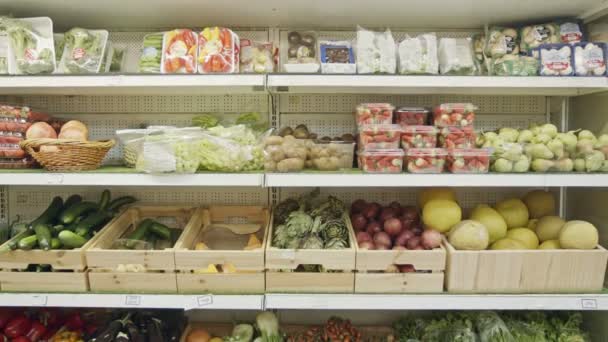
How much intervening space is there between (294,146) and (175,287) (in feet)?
2.54

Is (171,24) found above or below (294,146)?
above

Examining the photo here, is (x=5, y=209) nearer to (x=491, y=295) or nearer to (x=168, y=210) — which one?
(x=168, y=210)

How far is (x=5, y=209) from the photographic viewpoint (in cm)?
225

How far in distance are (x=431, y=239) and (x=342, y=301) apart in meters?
0.45

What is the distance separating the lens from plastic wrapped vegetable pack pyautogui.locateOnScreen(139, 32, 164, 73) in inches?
72.8

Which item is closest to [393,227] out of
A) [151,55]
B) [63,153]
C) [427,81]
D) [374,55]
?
[427,81]

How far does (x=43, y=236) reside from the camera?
5.70ft

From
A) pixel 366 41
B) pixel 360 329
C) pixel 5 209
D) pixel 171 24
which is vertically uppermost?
pixel 171 24

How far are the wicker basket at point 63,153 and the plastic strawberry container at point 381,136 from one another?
3.74 ft

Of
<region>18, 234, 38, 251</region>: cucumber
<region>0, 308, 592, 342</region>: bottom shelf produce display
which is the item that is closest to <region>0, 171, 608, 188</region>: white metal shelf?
<region>18, 234, 38, 251</region>: cucumber

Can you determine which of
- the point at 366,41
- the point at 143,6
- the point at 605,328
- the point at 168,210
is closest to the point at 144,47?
the point at 143,6

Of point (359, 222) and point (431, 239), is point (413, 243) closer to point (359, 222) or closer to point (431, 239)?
point (431, 239)

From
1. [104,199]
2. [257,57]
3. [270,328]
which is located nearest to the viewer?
[257,57]

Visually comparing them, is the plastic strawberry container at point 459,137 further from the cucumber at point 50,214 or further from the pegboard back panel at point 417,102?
the cucumber at point 50,214
